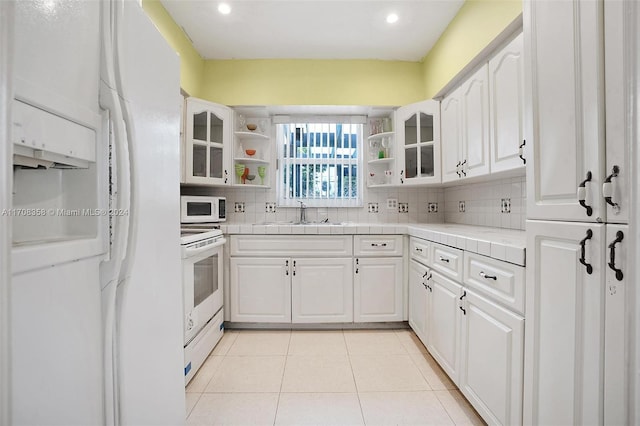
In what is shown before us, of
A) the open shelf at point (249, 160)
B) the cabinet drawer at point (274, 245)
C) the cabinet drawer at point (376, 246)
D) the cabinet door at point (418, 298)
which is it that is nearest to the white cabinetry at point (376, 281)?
the cabinet drawer at point (376, 246)

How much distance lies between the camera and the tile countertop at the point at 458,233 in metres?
1.21

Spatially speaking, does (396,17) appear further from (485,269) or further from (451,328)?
(451,328)

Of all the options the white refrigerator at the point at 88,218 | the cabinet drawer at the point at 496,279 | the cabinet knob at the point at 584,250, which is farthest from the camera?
the cabinet drawer at the point at 496,279

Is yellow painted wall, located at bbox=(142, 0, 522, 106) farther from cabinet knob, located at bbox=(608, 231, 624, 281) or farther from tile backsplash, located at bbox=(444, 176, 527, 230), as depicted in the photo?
cabinet knob, located at bbox=(608, 231, 624, 281)

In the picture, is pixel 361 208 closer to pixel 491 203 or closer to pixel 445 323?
pixel 491 203

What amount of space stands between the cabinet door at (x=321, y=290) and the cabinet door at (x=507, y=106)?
136 centimetres

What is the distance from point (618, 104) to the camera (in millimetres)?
740

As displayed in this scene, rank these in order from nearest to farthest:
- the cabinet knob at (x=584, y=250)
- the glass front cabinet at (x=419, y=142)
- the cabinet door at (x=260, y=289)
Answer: the cabinet knob at (x=584, y=250), the cabinet door at (x=260, y=289), the glass front cabinet at (x=419, y=142)

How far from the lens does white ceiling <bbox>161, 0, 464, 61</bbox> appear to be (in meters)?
2.14

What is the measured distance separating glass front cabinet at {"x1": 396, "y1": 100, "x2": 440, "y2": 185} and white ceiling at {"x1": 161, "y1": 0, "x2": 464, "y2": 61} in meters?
0.59

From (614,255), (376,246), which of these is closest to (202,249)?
(376,246)

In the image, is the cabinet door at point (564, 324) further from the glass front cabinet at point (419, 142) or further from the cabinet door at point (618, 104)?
the glass front cabinet at point (419, 142)

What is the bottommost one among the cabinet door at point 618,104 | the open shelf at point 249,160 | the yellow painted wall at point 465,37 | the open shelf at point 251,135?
the cabinet door at point 618,104

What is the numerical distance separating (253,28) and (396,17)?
1.16 metres
